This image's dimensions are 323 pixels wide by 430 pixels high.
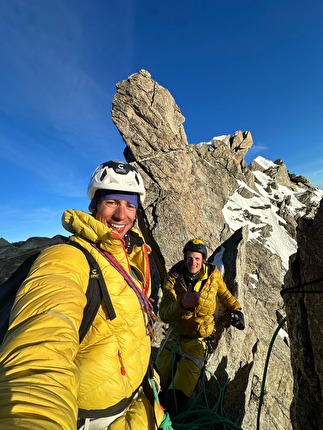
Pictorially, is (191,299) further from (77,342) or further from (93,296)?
(77,342)

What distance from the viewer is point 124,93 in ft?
124

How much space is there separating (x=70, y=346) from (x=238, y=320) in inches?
268

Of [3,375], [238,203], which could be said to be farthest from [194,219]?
[3,375]

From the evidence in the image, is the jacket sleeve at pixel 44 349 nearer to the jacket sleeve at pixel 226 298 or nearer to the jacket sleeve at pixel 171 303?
the jacket sleeve at pixel 171 303

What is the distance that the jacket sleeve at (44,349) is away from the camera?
1.21 m

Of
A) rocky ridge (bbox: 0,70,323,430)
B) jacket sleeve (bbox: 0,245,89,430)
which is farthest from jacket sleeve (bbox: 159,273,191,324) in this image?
jacket sleeve (bbox: 0,245,89,430)

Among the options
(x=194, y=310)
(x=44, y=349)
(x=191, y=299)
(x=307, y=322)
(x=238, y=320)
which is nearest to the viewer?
(x=44, y=349)

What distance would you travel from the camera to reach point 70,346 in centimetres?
162

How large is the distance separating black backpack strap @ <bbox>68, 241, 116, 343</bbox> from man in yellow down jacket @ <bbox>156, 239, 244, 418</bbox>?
3996 mm

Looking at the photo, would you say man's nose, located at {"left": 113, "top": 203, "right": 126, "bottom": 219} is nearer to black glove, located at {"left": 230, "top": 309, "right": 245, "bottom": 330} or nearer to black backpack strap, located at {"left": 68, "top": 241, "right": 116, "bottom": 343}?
black backpack strap, located at {"left": 68, "top": 241, "right": 116, "bottom": 343}

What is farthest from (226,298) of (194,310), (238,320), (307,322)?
(307,322)

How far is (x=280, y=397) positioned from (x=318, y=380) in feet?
22.7

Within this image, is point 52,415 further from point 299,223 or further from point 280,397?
point 280,397

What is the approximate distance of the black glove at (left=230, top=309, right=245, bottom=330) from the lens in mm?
7328
